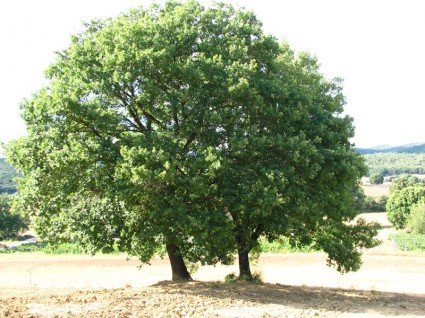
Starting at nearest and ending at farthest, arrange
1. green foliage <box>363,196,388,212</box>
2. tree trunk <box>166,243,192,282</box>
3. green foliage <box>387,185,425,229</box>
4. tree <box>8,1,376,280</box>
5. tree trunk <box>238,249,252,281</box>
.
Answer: tree <box>8,1,376,280</box>
tree trunk <box>166,243,192,282</box>
tree trunk <box>238,249,252,281</box>
green foliage <box>387,185,425,229</box>
green foliage <box>363,196,388,212</box>

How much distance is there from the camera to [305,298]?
25.0m

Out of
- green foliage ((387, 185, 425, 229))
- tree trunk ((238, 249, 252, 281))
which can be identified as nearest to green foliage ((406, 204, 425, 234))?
green foliage ((387, 185, 425, 229))

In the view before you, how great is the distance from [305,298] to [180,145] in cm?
1038

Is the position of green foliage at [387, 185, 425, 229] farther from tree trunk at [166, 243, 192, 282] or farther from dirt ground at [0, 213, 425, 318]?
tree trunk at [166, 243, 192, 282]

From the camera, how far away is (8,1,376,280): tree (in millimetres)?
22703

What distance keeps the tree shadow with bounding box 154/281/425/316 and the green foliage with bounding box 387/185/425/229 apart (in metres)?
99.9

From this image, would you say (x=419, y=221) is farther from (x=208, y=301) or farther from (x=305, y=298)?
(x=208, y=301)

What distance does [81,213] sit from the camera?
2381 cm

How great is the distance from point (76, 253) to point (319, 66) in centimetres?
5397

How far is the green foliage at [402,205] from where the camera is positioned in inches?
4764

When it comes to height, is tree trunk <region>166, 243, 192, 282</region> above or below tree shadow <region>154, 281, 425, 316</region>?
above

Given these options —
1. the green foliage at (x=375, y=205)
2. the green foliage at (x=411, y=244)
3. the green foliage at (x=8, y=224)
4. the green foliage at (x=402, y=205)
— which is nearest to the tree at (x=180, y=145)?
the green foliage at (x=411, y=244)

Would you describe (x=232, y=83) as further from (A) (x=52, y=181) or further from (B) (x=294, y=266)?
(B) (x=294, y=266)

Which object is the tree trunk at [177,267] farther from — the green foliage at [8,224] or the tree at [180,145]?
the green foliage at [8,224]
